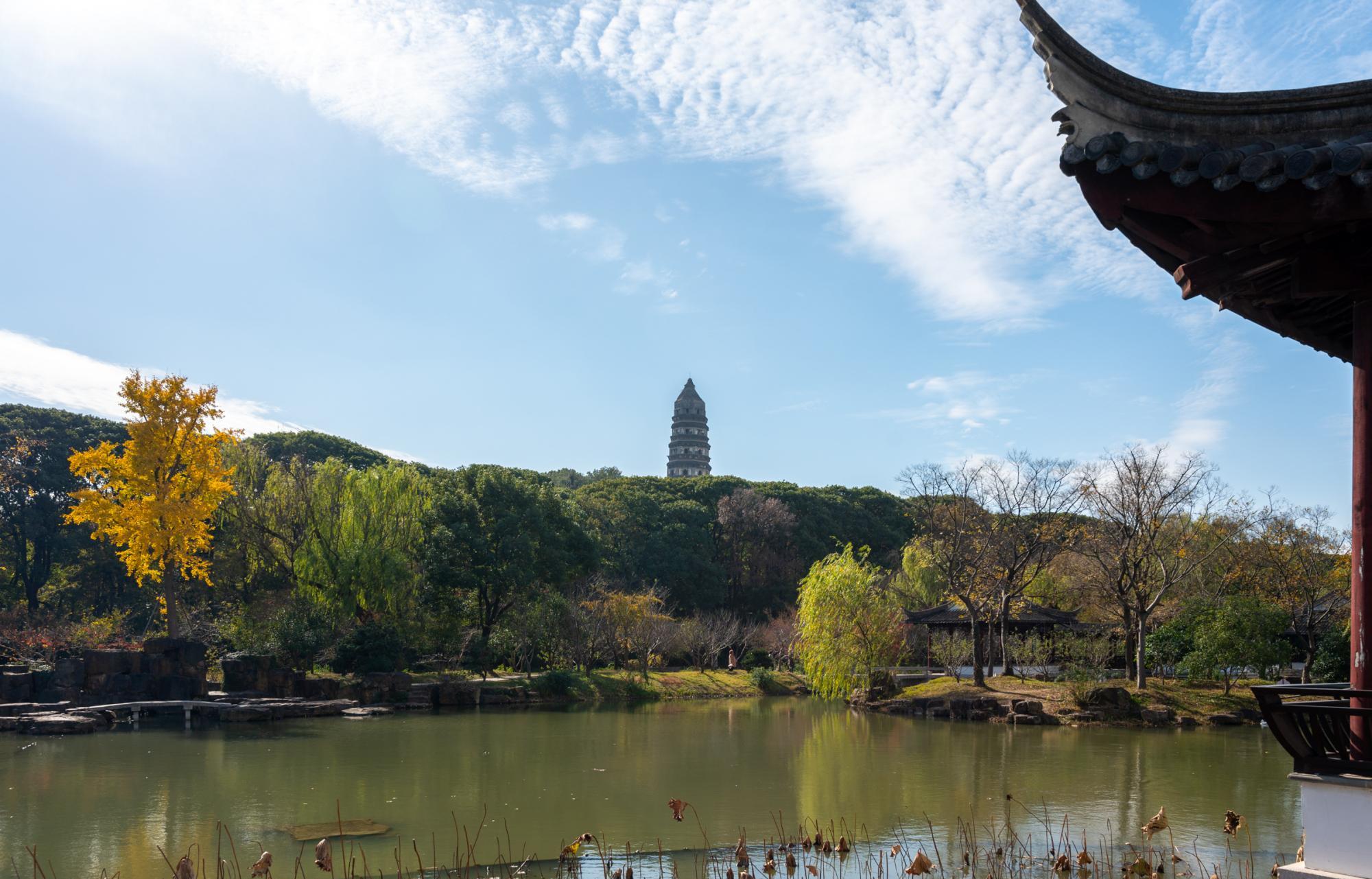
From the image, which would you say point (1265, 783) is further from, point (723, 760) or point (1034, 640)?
point (1034, 640)

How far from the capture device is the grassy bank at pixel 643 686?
72.7ft

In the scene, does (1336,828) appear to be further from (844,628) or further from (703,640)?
(703,640)

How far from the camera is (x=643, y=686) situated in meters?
23.5

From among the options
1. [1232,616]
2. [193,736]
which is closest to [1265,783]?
[1232,616]

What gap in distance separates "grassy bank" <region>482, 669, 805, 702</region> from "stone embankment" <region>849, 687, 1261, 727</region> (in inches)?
238

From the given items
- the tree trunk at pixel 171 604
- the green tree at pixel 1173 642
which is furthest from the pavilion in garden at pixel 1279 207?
the tree trunk at pixel 171 604

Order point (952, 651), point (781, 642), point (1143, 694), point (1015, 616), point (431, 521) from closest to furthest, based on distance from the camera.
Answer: point (1143, 694) → point (1015, 616) → point (952, 651) → point (431, 521) → point (781, 642)

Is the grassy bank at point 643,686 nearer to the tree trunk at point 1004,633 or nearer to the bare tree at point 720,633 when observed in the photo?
the bare tree at point 720,633

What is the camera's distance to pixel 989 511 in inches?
→ 921

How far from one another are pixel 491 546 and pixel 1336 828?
22.9 metres

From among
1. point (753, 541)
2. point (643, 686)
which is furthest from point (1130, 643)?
point (753, 541)

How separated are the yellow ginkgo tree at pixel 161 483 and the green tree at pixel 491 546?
5167 mm

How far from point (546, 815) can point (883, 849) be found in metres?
3.19

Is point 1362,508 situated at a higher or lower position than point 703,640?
higher
